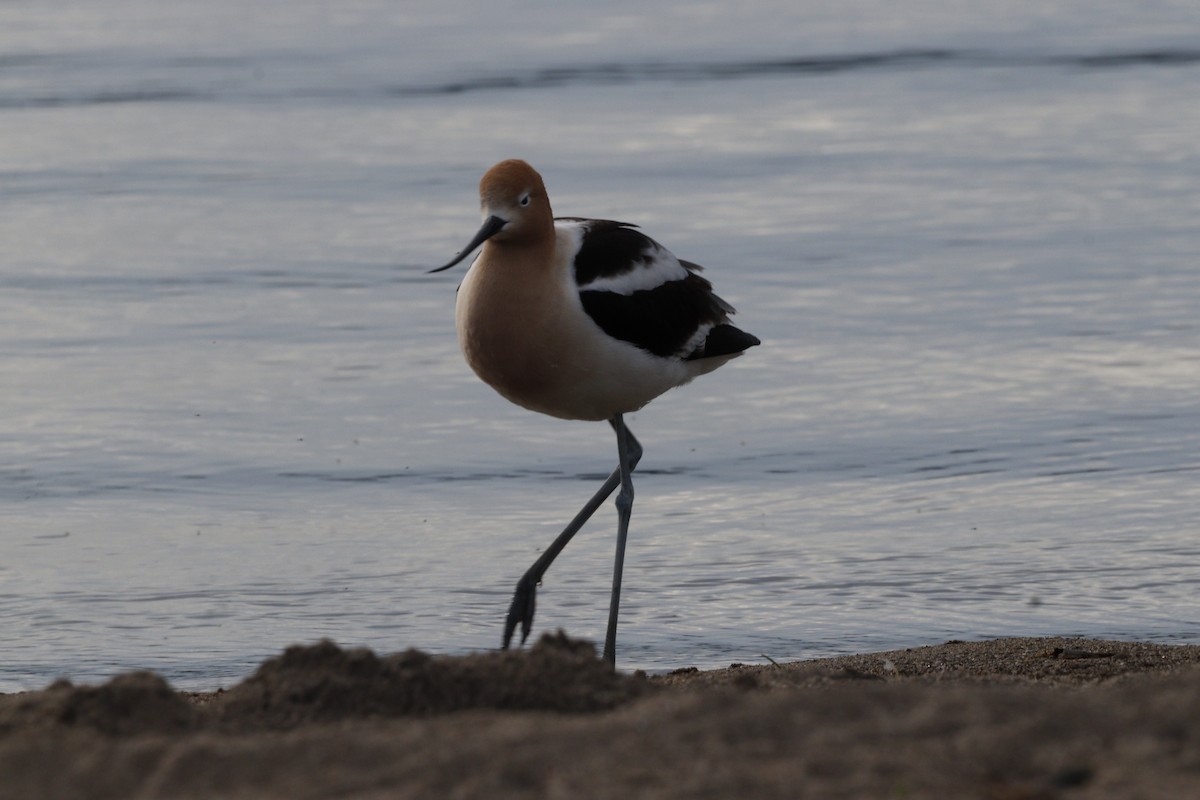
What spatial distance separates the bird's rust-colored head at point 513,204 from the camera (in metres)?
6.55

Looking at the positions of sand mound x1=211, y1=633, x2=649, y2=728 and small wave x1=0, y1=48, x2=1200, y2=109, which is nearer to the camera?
sand mound x1=211, y1=633, x2=649, y2=728

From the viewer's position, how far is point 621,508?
7.25 m

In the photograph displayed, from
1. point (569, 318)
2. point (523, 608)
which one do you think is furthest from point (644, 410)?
point (569, 318)

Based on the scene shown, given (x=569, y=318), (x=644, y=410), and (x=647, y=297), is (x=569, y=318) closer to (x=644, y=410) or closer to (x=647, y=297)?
(x=647, y=297)

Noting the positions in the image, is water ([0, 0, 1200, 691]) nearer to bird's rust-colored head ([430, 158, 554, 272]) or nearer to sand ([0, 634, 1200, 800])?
bird's rust-colored head ([430, 158, 554, 272])

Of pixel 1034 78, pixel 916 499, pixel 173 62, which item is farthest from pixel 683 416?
pixel 173 62

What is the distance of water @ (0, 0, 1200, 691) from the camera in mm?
7410

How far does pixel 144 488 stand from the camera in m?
8.59

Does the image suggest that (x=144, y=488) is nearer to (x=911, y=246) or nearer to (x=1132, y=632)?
(x=1132, y=632)

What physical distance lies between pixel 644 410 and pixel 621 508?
2778mm

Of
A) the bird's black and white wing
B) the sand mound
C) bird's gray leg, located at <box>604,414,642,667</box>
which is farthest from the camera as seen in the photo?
the bird's black and white wing

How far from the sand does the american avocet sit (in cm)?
184

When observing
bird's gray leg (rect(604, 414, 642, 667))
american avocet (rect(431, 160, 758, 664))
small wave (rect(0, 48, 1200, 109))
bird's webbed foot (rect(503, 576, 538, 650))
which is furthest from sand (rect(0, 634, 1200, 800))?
small wave (rect(0, 48, 1200, 109))

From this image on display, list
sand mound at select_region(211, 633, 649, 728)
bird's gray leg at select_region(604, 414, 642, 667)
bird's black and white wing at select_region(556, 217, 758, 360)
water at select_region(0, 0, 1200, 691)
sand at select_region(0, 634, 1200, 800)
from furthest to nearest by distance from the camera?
water at select_region(0, 0, 1200, 691) < bird's black and white wing at select_region(556, 217, 758, 360) < bird's gray leg at select_region(604, 414, 642, 667) < sand mound at select_region(211, 633, 649, 728) < sand at select_region(0, 634, 1200, 800)
